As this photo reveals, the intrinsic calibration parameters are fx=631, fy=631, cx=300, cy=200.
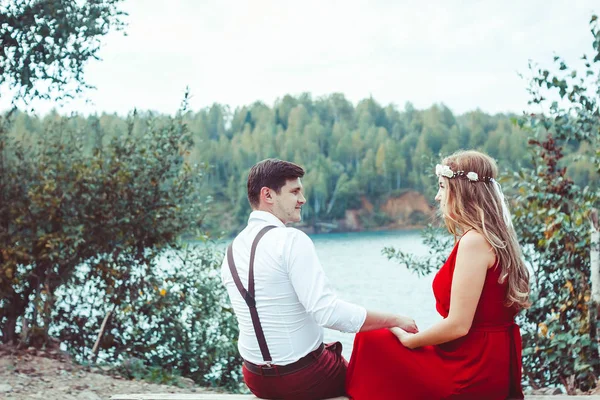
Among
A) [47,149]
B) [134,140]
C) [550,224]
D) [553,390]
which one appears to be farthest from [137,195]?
[553,390]

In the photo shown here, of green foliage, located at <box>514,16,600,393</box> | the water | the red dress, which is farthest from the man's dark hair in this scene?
the water

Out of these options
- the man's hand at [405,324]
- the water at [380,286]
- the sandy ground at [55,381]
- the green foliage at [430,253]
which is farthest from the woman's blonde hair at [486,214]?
the water at [380,286]

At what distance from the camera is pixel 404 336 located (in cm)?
272

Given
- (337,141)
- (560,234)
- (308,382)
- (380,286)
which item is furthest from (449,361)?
(337,141)

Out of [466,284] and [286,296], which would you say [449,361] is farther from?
[286,296]

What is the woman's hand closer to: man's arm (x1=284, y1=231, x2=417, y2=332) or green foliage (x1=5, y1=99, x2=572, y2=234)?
man's arm (x1=284, y1=231, x2=417, y2=332)

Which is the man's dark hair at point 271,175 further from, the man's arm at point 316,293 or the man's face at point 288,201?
the man's arm at point 316,293

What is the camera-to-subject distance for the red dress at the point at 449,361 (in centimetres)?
267

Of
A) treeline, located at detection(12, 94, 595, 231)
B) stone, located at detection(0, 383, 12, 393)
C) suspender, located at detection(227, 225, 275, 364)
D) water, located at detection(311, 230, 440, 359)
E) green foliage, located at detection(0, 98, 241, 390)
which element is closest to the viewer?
suspender, located at detection(227, 225, 275, 364)

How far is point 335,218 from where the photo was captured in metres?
35.2

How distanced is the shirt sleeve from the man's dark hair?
0.26m

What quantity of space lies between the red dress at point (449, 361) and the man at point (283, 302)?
5.1 inches

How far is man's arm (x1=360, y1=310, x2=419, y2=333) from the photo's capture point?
2.64m

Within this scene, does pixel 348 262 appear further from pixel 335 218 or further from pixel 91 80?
pixel 335 218
